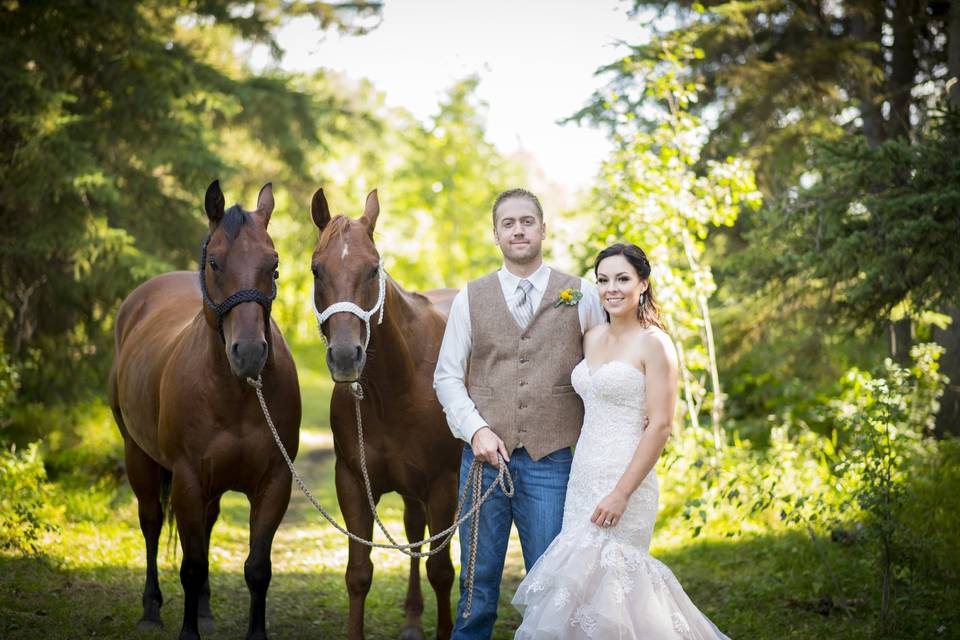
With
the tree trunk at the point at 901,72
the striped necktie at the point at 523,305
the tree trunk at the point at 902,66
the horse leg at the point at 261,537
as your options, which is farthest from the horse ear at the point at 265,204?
the tree trunk at the point at 901,72

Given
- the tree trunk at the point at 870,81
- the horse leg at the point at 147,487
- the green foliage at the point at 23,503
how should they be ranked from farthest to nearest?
the tree trunk at the point at 870,81 → the green foliage at the point at 23,503 → the horse leg at the point at 147,487

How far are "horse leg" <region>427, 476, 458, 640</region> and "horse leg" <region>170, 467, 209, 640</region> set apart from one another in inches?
45.0

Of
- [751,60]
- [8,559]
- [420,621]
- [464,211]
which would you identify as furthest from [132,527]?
[464,211]

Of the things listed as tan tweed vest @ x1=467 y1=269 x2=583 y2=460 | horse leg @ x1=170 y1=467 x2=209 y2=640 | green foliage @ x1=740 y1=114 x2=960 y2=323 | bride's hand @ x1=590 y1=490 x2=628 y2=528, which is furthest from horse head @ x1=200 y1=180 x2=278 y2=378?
green foliage @ x1=740 y1=114 x2=960 y2=323

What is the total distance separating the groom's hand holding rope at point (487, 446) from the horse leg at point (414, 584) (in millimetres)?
1502

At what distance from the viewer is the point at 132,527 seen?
6406 millimetres

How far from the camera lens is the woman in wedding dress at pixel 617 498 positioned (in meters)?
2.83

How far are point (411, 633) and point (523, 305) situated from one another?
233 cm

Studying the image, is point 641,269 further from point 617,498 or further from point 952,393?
point 952,393

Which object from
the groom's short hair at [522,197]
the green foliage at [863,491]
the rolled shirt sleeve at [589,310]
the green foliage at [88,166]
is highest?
the green foliage at [88,166]

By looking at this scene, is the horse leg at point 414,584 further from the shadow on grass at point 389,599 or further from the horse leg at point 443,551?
the horse leg at point 443,551

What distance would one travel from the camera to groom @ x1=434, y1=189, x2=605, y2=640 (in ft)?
10.3

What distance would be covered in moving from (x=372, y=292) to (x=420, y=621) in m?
2.25

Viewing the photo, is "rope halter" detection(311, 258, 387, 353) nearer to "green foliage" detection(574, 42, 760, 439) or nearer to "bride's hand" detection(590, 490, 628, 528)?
"bride's hand" detection(590, 490, 628, 528)
